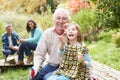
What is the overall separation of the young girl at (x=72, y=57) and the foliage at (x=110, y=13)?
4227 mm

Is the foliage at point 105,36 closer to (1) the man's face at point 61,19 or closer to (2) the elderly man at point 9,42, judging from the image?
(2) the elderly man at point 9,42

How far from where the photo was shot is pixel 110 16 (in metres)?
8.91

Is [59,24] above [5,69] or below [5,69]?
above

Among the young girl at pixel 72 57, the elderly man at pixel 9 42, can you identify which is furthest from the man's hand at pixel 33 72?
the elderly man at pixel 9 42

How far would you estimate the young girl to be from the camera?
12.7 ft

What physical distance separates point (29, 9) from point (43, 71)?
2246cm

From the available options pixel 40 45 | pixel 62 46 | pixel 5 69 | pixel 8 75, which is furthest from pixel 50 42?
pixel 5 69

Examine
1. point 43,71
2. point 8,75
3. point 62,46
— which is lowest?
point 8,75

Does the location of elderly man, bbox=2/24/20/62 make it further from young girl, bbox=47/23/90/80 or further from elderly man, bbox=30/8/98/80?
young girl, bbox=47/23/90/80

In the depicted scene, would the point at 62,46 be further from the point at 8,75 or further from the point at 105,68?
the point at 8,75

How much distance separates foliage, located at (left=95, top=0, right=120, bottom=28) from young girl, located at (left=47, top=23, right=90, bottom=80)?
166 inches

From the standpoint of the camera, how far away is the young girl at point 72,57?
3.87 metres

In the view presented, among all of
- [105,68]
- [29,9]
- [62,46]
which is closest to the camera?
[62,46]

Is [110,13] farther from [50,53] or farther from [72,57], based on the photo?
[72,57]
